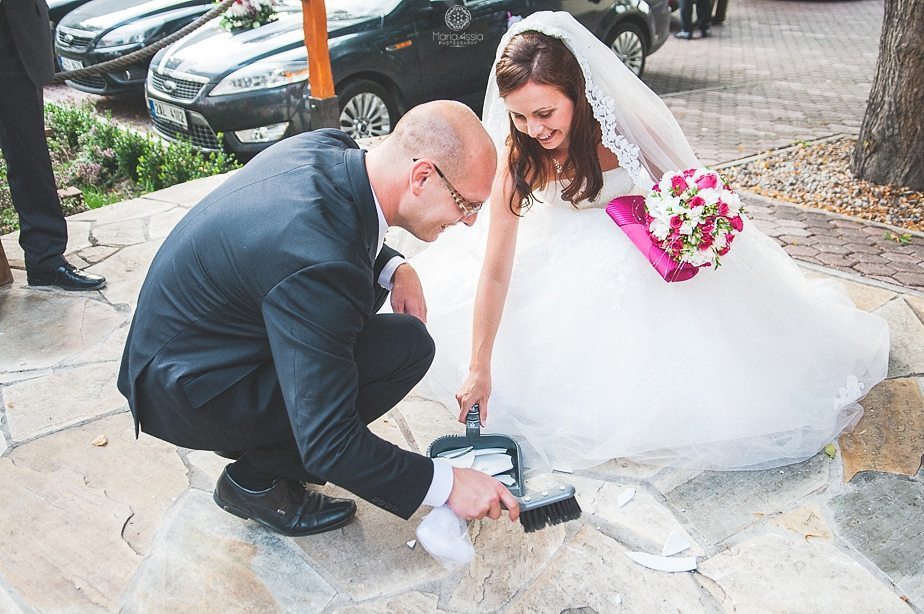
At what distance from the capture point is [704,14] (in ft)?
38.4

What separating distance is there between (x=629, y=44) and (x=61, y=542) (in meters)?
A: 7.38

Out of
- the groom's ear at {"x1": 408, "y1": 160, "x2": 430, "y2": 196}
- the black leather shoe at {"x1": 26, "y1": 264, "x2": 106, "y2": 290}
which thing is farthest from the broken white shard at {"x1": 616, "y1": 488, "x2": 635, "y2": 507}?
the black leather shoe at {"x1": 26, "y1": 264, "x2": 106, "y2": 290}

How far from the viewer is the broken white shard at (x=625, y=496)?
2307 mm

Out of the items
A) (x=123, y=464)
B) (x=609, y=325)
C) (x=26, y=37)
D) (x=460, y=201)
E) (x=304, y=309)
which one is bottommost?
(x=123, y=464)

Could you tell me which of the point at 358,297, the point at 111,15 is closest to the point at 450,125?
the point at 358,297

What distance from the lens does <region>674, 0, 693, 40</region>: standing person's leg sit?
11586 millimetres

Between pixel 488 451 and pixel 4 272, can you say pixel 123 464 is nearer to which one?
pixel 488 451

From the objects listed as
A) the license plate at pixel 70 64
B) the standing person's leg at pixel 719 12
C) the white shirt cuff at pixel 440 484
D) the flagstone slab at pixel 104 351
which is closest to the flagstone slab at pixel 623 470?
the white shirt cuff at pixel 440 484

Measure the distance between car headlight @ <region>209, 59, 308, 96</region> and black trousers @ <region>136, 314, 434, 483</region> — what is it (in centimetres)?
382

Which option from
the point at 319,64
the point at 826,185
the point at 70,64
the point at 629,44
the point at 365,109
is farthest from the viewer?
the point at 629,44

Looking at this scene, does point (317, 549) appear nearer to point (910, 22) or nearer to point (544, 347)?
point (544, 347)

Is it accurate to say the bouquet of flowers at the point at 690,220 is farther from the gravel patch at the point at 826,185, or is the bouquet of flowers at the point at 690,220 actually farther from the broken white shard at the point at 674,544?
the gravel patch at the point at 826,185

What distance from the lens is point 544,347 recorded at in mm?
2662

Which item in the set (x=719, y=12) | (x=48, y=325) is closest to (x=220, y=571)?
(x=48, y=325)
